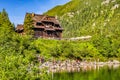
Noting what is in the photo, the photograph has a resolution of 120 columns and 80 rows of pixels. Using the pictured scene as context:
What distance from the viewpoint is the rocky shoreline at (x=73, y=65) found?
338 feet

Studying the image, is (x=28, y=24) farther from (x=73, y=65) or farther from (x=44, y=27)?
(x=73, y=65)

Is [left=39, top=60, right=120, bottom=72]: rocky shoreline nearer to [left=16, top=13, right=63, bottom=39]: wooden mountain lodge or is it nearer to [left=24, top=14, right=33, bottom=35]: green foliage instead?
[left=24, top=14, right=33, bottom=35]: green foliage

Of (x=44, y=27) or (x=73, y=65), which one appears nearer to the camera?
(x=73, y=65)

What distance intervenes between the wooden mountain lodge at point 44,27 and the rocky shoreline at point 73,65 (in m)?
27.1

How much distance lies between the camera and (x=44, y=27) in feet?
462

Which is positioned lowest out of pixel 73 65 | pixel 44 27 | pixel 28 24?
pixel 73 65

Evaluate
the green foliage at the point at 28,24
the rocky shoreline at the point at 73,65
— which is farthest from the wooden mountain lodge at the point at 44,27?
the rocky shoreline at the point at 73,65

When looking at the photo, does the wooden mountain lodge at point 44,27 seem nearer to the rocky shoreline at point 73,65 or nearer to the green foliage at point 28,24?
the green foliage at point 28,24

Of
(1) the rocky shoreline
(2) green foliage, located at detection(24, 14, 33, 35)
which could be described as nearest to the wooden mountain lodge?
(2) green foliage, located at detection(24, 14, 33, 35)

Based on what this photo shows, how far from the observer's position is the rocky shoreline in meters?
103

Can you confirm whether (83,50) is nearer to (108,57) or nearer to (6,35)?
(108,57)

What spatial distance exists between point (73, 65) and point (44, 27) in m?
33.2

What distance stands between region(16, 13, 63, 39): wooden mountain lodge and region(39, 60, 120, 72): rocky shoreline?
2713cm

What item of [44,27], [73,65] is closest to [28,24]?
[44,27]
